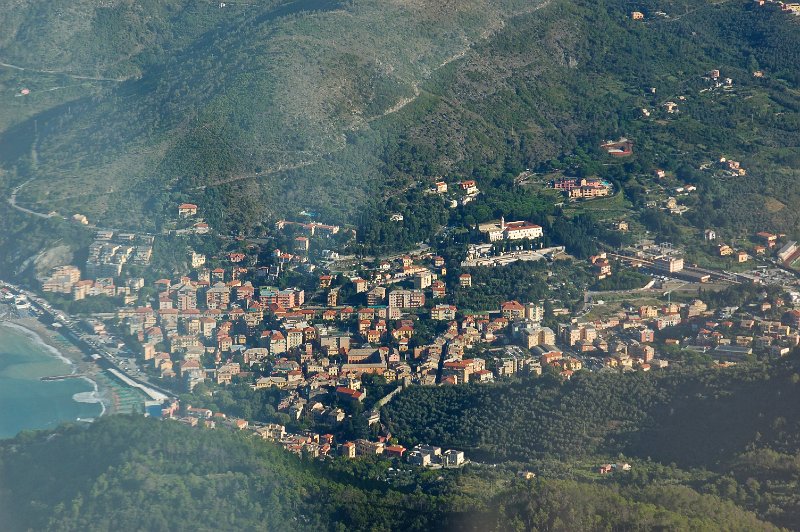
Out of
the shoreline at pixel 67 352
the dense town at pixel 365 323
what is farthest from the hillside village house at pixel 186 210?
the shoreline at pixel 67 352

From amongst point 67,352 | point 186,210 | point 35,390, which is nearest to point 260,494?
point 35,390

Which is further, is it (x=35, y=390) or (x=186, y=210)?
(x=186, y=210)

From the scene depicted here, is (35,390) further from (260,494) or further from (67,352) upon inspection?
(260,494)

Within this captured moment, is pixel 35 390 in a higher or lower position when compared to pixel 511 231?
lower

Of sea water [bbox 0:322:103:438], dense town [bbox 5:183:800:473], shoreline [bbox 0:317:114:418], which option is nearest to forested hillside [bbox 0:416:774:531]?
dense town [bbox 5:183:800:473]

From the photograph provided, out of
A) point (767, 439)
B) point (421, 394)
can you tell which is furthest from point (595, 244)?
point (767, 439)

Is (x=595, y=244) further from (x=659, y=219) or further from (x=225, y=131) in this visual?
(x=225, y=131)

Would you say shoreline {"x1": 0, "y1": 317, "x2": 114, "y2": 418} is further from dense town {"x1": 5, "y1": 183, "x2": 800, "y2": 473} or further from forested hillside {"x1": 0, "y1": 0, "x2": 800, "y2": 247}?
forested hillside {"x1": 0, "y1": 0, "x2": 800, "y2": 247}
